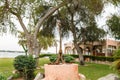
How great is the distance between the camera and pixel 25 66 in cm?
1627

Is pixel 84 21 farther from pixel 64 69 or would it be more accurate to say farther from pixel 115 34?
pixel 64 69

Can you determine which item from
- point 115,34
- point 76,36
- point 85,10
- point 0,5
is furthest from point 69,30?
point 0,5

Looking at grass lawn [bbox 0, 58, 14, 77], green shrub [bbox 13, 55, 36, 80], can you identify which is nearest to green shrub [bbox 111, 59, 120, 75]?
grass lawn [bbox 0, 58, 14, 77]

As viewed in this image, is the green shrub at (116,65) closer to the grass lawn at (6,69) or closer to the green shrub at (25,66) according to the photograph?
the grass lawn at (6,69)

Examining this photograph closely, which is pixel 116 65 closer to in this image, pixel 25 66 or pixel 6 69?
pixel 25 66

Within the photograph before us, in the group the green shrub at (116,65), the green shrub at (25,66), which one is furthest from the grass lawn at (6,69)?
the green shrub at (116,65)

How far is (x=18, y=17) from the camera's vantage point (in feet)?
78.0

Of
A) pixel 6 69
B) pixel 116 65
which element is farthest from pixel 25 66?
pixel 116 65

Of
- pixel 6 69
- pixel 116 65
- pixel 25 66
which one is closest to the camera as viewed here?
pixel 116 65

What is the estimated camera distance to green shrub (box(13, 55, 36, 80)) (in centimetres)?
1606

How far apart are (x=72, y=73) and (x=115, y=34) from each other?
27099 millimetres

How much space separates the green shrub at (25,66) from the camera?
52.7 feet

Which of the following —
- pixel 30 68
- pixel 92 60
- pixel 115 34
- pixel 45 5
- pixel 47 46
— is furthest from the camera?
pixel 47 46

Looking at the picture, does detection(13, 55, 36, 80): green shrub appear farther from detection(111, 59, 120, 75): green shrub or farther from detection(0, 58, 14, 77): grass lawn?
detection(111, 59, 120, 75): green shrub
